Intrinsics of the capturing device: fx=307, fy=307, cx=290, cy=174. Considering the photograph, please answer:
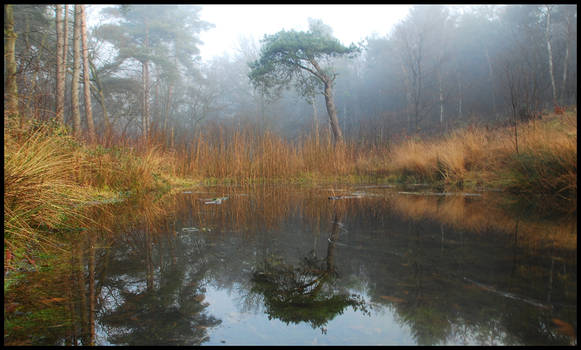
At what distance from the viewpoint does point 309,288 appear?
3.41 ft

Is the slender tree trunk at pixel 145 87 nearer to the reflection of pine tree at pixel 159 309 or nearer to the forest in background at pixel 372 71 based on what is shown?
the forest in background at pixel 372 71

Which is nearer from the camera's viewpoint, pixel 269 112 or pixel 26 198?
pixel 26 198

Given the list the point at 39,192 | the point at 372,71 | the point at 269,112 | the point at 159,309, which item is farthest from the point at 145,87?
the point at 372,71

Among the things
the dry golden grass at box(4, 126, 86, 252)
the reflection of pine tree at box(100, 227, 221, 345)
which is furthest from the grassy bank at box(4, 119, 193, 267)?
the reflection of pine tree at box(100, 227, 221, 345)

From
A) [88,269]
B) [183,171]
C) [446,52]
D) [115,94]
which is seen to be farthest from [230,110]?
[88,269]

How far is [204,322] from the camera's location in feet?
2.70

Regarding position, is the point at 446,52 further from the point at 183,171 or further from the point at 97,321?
the point at 97,321

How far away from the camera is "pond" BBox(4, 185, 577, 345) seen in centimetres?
74

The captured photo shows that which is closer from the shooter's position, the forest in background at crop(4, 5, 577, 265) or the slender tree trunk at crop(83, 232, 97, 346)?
the slender tree trunk at crop(83, 232, 97, 346)

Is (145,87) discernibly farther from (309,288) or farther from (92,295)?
(309,288)

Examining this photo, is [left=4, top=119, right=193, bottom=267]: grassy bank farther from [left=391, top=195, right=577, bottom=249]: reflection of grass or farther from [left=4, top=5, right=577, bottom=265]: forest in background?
[left=391, top=195, right=577, bottom=249]: reflection of grass

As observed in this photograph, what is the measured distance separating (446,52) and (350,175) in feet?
60.7

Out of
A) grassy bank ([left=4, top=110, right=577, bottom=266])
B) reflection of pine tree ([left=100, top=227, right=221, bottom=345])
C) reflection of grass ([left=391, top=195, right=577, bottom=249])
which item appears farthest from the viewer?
grassy bank ([left=4, top=110, right=577, bottom=266])

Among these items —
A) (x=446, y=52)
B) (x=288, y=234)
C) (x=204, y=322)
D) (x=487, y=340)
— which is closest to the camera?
(x=487, y=340)
